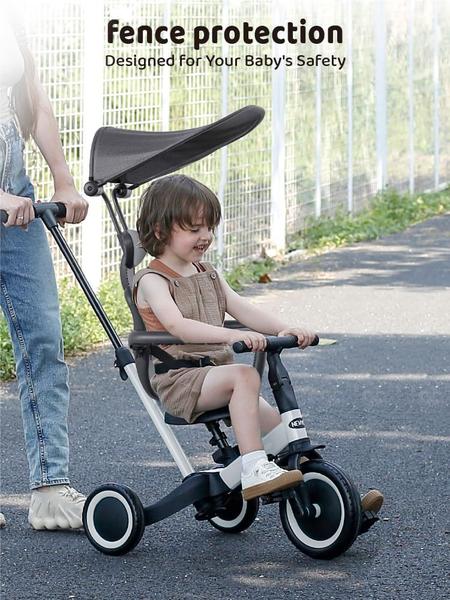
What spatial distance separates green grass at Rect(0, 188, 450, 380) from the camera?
798 centimetres

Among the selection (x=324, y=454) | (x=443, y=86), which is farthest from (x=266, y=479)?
(x=443, y=86)

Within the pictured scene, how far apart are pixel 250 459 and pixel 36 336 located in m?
0.97

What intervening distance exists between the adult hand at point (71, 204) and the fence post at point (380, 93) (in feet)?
34.0

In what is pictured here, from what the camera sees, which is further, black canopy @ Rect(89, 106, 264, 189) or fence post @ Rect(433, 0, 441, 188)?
→ fence post @ Rect(433, 0, 441, 188)

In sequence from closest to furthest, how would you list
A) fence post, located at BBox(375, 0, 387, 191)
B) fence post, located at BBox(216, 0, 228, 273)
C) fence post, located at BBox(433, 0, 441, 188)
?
1. fence post, located at BBox(216, 0, 228, 273)
2. fence post, located at BBox(375, 0, 387, 191)
3. fence post, located at BBox(433, 0, 441, 188)

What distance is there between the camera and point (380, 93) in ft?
49.7

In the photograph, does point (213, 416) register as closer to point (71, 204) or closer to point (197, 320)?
point (197, 320)

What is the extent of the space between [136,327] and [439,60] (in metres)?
13.9

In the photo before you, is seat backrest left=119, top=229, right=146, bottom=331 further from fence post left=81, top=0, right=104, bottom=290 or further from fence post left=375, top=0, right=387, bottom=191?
fence post left=375, top=0, right=387, bottom=191

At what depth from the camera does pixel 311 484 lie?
4367 millimetres

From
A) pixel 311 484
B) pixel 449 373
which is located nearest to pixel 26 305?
pixel 311 484

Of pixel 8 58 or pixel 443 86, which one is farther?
pixel 443 86

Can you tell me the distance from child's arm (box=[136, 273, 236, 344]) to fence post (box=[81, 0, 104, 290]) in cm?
440

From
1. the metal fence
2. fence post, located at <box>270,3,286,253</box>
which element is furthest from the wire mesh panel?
fence post, located at <box>270,3,286,253</box>
